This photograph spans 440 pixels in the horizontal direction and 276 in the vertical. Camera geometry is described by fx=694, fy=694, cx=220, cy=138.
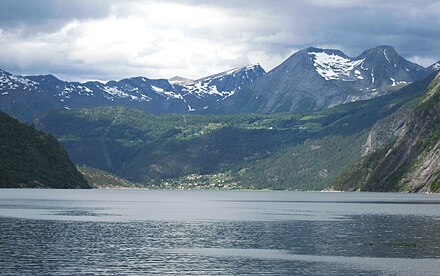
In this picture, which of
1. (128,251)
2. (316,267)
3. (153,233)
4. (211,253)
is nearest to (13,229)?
(153,233)

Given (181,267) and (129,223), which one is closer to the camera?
(181,267)

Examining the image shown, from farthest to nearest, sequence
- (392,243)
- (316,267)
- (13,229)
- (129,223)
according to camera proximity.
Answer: (129,223)
(13,229)
(392,243)
(316,267)

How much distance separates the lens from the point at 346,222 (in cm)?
18338

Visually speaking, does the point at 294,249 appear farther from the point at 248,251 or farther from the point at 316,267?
the point at 316,267

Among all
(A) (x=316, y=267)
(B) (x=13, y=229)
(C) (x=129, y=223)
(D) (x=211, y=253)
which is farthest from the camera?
(C) (x=129, y=223)

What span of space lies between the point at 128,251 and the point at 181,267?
793 inches

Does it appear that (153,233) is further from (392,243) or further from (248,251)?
(392,243)

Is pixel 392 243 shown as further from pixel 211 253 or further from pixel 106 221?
pixel 106 221

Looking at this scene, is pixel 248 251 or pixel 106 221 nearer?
pixel 248 251

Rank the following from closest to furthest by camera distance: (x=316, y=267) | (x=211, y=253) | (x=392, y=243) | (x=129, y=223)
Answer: (x=316, y=267)
(x=211, y=253)
(x=392, y=243)
(x=129, y=223)

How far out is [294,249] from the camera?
119m

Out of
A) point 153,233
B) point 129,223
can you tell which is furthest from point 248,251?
point 129,223

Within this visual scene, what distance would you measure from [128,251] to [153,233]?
114 ft

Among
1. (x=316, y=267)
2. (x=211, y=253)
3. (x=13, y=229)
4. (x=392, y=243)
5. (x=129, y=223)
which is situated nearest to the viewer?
(x=316, y=267)
